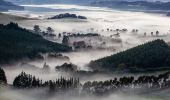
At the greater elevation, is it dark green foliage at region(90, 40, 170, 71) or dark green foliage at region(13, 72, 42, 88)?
dark green foliage at region(13, 72, 42, 88)

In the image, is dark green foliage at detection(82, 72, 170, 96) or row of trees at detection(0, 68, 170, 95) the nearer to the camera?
row of trees at detection(0, 68, 170, 95)

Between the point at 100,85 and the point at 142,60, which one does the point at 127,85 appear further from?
the point at 142,60

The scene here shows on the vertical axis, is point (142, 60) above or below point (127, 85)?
below

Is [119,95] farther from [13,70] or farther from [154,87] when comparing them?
[13,70]

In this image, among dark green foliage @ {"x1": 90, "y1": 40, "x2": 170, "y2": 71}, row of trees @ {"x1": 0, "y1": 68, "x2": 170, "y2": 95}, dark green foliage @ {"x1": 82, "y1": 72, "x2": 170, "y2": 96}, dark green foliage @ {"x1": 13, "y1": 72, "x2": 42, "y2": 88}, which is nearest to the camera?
row of trees @ {"x1": 0, "y1": 68, "x2": 170, "y2": 95}

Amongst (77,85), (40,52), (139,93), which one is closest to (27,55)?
(40,52)

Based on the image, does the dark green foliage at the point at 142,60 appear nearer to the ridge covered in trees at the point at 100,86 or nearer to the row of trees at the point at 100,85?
the row of trees at the point at 100,85

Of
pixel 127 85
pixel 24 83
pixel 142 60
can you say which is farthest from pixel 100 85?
pixel 142 60

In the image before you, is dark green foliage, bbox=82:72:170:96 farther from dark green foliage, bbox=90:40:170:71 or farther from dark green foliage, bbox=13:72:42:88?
dark green foliage, bbox=90:40:170:71

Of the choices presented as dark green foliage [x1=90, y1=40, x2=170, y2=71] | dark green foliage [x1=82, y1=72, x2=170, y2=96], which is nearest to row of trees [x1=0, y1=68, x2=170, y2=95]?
dark green foliage [x1=82, y1=72, x2=170, y2=96]
